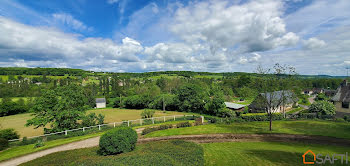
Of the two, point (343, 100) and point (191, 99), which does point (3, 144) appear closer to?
point (191, 99)

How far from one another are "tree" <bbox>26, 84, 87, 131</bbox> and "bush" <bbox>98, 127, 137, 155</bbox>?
15.0m

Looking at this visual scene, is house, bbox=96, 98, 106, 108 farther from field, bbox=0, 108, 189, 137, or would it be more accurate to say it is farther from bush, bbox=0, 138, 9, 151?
bush, bbox=0, 138, 9, 151

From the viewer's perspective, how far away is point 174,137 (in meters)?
17.2

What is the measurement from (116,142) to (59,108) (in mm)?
16550

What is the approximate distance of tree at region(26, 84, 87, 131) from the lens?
20.8m

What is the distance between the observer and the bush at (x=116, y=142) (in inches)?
417

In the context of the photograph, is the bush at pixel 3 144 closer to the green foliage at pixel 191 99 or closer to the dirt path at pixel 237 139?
the dirt path at pixel 237 139

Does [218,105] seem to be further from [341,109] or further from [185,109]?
[341,109]

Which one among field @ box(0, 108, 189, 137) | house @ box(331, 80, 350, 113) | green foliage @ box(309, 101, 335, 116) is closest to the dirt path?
green foliage @ box(309, 101, 335, 116)

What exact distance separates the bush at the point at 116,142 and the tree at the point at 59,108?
49.1ft

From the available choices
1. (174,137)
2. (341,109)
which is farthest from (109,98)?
(341,109)

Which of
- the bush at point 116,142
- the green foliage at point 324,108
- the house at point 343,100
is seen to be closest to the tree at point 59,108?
the bush at point 116,142

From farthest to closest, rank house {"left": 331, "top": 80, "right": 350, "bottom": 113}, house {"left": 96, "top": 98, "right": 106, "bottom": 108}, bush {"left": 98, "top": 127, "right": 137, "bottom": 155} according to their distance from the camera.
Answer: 1. house {"left": 96, "top": 98, "right": 106, "bottom": 108}
2. house {"left": 331, "top": 80, "right": 350, "bottom": 113}
3. bush {"left": 98, "top": 127, "right": 137, "bottom": 155}

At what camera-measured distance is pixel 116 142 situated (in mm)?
10586
